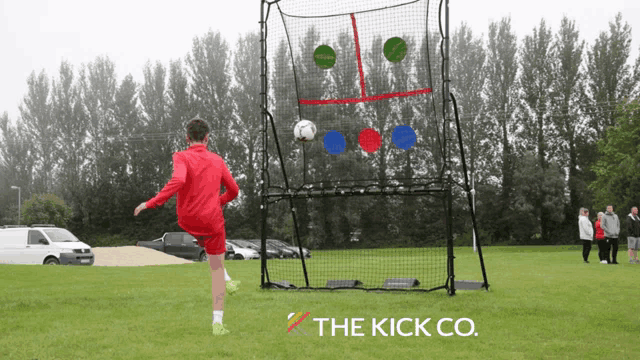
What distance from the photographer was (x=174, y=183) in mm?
4672

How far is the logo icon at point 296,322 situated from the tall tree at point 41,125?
43481 millimetres

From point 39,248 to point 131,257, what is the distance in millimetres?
5104

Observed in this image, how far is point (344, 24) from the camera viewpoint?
9.35 m

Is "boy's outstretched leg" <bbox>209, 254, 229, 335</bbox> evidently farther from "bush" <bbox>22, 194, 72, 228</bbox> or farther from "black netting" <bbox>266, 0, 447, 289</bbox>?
"bush" <bbox>22, 194, 72, 228</bbox>

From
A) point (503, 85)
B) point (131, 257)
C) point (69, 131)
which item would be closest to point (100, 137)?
point (69, 131)

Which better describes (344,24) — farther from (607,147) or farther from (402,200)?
(607,147)

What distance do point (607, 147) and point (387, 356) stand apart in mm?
32270

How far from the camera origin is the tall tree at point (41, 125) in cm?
4516

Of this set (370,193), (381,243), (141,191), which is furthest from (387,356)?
(141,191)

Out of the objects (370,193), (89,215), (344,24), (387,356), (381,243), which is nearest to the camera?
(387,356)

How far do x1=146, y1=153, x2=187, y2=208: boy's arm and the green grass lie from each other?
1.24 m

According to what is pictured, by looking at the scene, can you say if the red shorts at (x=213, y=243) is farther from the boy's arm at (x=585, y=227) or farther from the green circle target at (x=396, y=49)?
the boy's arm at (x=585, y=227)

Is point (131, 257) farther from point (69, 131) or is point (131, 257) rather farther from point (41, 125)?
point (41, 125)

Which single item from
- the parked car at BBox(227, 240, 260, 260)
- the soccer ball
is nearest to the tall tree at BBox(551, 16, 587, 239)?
the parked car at BBox(227, 240, 260, 260)
